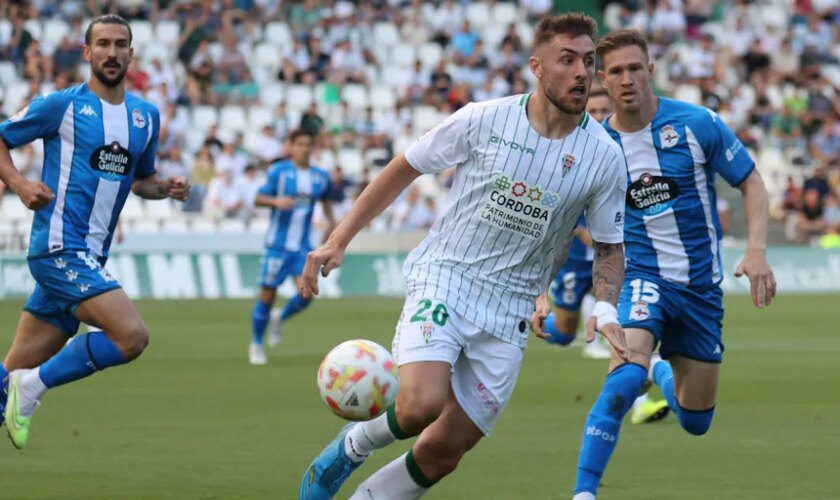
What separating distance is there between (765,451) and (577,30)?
3868mm

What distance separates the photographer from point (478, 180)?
673cm

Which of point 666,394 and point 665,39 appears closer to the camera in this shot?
point 666,394

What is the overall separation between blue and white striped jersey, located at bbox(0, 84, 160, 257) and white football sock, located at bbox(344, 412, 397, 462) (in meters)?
2.76

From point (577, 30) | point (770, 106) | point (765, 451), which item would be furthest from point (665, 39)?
point (577, 30)

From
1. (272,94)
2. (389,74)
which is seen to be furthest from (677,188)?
(389,74)

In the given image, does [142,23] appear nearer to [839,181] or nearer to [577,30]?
[839,181]

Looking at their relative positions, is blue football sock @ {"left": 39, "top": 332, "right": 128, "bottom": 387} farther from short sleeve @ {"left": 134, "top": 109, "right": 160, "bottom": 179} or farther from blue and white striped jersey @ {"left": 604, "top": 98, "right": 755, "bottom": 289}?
blue and white striped jersey @ {"left": 604, "top": 98, "right": 755, "bottom": 289}

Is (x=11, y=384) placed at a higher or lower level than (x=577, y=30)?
lower

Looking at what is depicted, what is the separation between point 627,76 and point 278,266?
863 cm

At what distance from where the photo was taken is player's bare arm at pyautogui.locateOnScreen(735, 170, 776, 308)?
740cm

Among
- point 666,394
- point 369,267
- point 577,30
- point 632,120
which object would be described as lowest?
point 369,267

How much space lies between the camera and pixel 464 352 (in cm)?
→ 671

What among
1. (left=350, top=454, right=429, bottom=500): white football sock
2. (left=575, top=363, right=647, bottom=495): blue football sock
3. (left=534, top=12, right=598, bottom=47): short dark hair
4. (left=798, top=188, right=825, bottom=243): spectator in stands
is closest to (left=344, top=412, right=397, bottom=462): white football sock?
(left=350, top=454, right=429, bottom=500): white football sock

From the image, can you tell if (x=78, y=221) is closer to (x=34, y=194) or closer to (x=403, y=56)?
(x=34, y=194)
